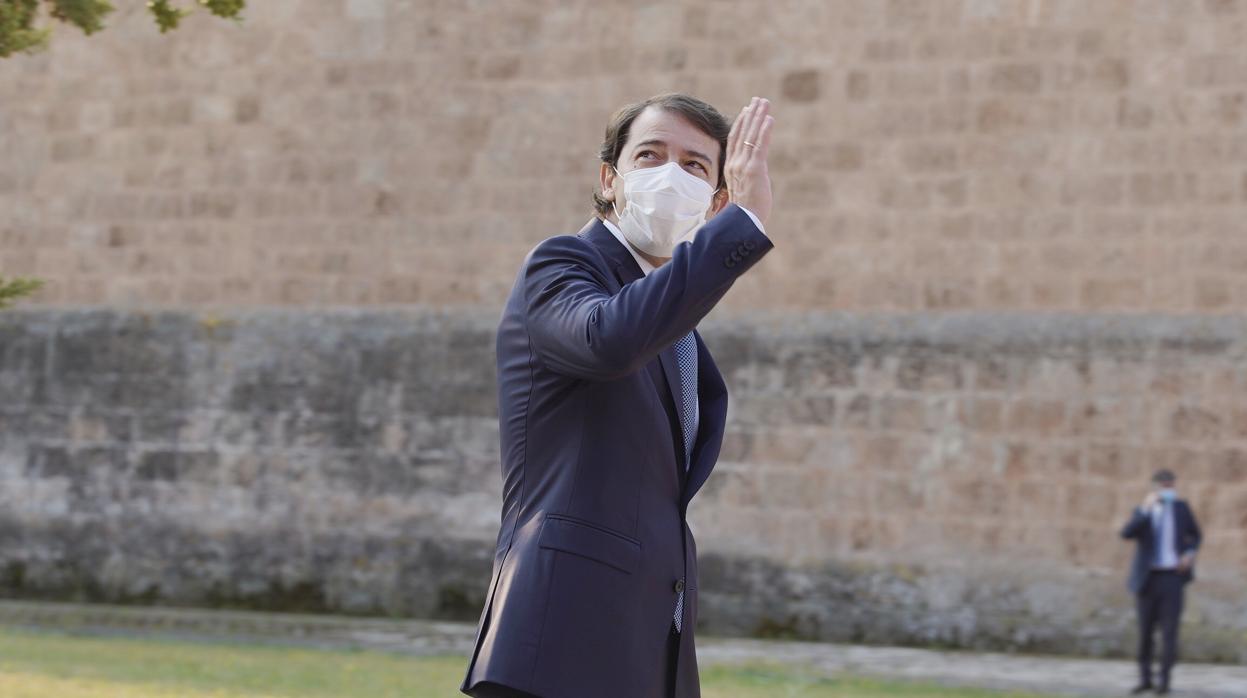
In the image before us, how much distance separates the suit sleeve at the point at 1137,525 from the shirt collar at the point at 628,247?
6884 mm

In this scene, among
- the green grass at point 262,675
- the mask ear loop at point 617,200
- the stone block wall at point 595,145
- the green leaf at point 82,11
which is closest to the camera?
the mask ear loop at point 617,200

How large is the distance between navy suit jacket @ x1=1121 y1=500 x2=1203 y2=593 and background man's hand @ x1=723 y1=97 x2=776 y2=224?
23.3 ft

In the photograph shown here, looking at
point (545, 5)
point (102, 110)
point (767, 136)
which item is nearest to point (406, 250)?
point (545, 5)

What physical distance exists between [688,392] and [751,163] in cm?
42

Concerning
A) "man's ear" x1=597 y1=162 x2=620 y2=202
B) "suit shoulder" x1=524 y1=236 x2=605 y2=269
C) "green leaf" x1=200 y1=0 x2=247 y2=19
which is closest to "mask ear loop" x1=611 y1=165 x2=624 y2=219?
"man's ear" x1=597 y1=162 x2=620 y2=202

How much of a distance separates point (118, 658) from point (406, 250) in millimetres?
3731

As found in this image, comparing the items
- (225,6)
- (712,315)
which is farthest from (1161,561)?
(225,6)

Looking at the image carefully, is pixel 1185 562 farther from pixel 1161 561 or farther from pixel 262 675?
pixel 262 675

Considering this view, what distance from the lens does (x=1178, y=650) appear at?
30.6 ft

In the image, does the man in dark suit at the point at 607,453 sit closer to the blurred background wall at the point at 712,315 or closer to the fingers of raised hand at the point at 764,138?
the fingers of raised hand at the point at 764,138

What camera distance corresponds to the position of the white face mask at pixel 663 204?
2568mm

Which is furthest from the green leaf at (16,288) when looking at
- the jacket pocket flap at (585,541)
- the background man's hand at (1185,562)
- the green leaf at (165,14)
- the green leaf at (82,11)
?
the background man's hand at (1185,562)

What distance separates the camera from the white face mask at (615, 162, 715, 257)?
2568 millimetres

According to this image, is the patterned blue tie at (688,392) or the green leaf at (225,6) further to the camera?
the green leaf at (225,6)
